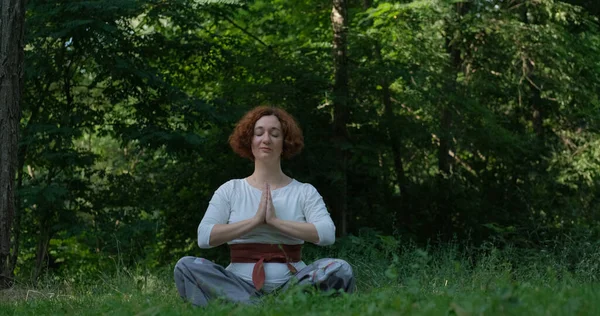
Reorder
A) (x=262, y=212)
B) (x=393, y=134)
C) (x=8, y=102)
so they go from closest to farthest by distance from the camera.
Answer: (x=262, y=212) < (x=8, y=102) < (x=393, y=134)

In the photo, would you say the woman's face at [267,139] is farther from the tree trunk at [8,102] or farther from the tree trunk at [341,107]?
the tree trunk at [341,107]

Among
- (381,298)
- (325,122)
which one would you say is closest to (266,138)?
(381,298)

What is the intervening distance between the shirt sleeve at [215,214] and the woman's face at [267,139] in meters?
0.33

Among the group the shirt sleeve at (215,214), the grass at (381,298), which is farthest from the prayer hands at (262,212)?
the grass at (381,298)

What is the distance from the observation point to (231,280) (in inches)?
201

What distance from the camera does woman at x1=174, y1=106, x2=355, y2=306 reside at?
5.05 m

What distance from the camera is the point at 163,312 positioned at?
13.5 ft

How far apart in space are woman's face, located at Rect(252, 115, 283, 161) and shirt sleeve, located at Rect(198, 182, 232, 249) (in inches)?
12.8

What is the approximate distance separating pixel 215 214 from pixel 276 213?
0.40m

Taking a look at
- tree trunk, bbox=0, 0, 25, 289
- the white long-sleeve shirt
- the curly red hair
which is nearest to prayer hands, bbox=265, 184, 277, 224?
the white long-sleeve shirt

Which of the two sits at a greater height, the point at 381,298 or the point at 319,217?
the point at 319,217

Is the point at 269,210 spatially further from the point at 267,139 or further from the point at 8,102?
the point at 8,102

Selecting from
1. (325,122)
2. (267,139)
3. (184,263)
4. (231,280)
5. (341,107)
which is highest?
(341,107)

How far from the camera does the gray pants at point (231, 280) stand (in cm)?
502
